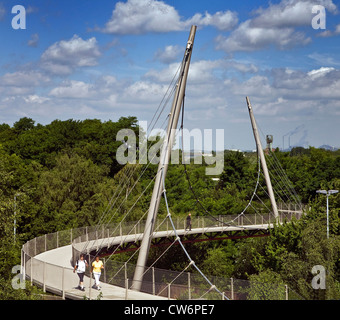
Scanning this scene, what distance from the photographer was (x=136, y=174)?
229 feet

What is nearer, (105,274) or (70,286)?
(70,286)

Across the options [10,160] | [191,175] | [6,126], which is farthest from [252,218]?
[6,126]

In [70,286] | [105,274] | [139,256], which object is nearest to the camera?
[70,286]

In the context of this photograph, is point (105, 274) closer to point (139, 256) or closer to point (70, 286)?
point (70, 286)

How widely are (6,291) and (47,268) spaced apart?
1665mm

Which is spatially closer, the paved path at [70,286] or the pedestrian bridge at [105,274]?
the pedestrian bridge at [105,274]

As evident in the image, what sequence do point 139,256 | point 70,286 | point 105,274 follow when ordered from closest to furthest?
point 70,286 < point 105,274 < point 139,256

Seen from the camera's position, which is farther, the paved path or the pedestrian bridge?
the paved path

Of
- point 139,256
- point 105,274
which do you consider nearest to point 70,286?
point 105,274

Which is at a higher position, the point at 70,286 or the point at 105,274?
the point at 105,274

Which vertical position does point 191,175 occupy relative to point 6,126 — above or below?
below

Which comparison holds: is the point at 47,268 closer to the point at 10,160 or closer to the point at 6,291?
the point at 6,291
